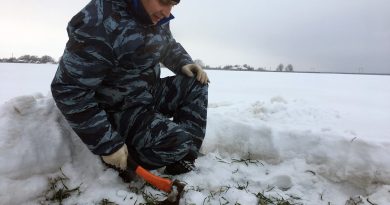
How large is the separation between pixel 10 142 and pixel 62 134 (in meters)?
0.30

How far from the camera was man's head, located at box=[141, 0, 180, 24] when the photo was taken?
1729mm

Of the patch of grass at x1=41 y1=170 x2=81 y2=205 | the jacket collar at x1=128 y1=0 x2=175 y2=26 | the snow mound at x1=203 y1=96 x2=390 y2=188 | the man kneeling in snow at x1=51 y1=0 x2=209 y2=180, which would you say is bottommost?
the patch of grass at x1=41 y1=170 x2=81 y2=205

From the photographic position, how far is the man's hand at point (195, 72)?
239 cm

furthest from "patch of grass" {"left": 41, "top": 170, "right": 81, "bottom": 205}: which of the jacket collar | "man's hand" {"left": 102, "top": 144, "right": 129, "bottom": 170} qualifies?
the jacket collar

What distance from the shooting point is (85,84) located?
5.41 feet

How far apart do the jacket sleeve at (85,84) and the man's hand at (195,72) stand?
2.51 ft

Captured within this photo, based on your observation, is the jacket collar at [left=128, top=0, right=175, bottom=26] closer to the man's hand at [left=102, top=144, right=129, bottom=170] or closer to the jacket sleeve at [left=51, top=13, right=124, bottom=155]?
the jacket sleeve at [left=51, top=13, right=124, bottom=155]

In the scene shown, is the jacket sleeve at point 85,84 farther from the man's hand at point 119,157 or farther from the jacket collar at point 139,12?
the jacket collar at point 139,12

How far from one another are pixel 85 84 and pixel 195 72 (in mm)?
978

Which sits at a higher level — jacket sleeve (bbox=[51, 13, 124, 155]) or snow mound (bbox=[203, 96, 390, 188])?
jacket sleeve (bbox=[51, 13, 124, 155])

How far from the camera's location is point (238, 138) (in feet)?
8.50

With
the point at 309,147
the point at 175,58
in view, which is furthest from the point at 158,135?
the point at 309,147

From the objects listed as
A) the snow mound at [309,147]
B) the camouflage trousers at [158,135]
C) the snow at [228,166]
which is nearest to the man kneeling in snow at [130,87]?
the camouflage trousers at [158,135]

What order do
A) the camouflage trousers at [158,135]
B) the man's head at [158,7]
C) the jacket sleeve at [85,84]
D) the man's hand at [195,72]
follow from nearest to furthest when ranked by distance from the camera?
the jacket sleeve at [85,84]
the man's head at [158,7]
the camouflage trousers at [158,135]
the man's hand at [195,72]
